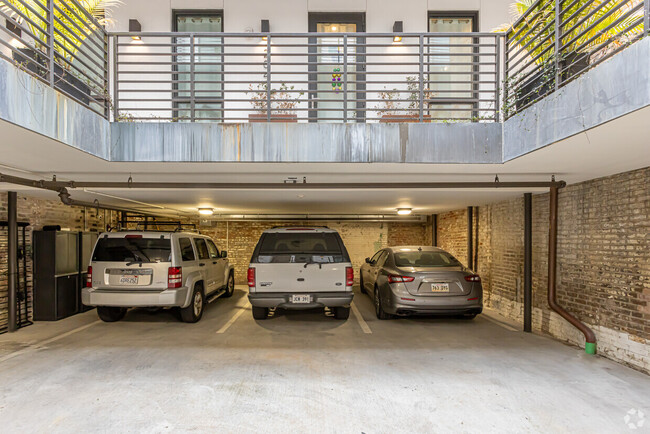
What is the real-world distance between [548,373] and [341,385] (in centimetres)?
262

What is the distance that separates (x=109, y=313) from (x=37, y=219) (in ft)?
8.46

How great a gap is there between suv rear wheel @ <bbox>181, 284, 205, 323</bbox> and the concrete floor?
0.41 metres

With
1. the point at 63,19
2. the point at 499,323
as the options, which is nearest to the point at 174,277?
the point at 63,19

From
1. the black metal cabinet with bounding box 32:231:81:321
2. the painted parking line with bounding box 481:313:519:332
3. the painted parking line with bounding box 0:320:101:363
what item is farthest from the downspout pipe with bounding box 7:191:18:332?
the painted parking line with bounding box 481:313:519:332

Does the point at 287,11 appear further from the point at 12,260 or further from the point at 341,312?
the point at 12,260

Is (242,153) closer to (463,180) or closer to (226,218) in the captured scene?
(463,180)

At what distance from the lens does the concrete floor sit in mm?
3268

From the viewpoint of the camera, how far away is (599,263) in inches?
197

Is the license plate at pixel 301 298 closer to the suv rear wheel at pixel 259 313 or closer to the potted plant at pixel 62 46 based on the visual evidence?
the suv rear wheel at pixel 259 313

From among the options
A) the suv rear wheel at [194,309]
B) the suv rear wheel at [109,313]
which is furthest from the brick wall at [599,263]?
the suv rear wheel at [109,313]

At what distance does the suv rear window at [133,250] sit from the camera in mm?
6023

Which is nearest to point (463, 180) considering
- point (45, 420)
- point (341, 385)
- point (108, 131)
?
point (341, 385)

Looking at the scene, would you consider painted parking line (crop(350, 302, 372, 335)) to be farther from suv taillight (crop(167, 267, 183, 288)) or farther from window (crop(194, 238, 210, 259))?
window (crop(194, 238, 210, 259))

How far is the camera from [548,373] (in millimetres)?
4352
